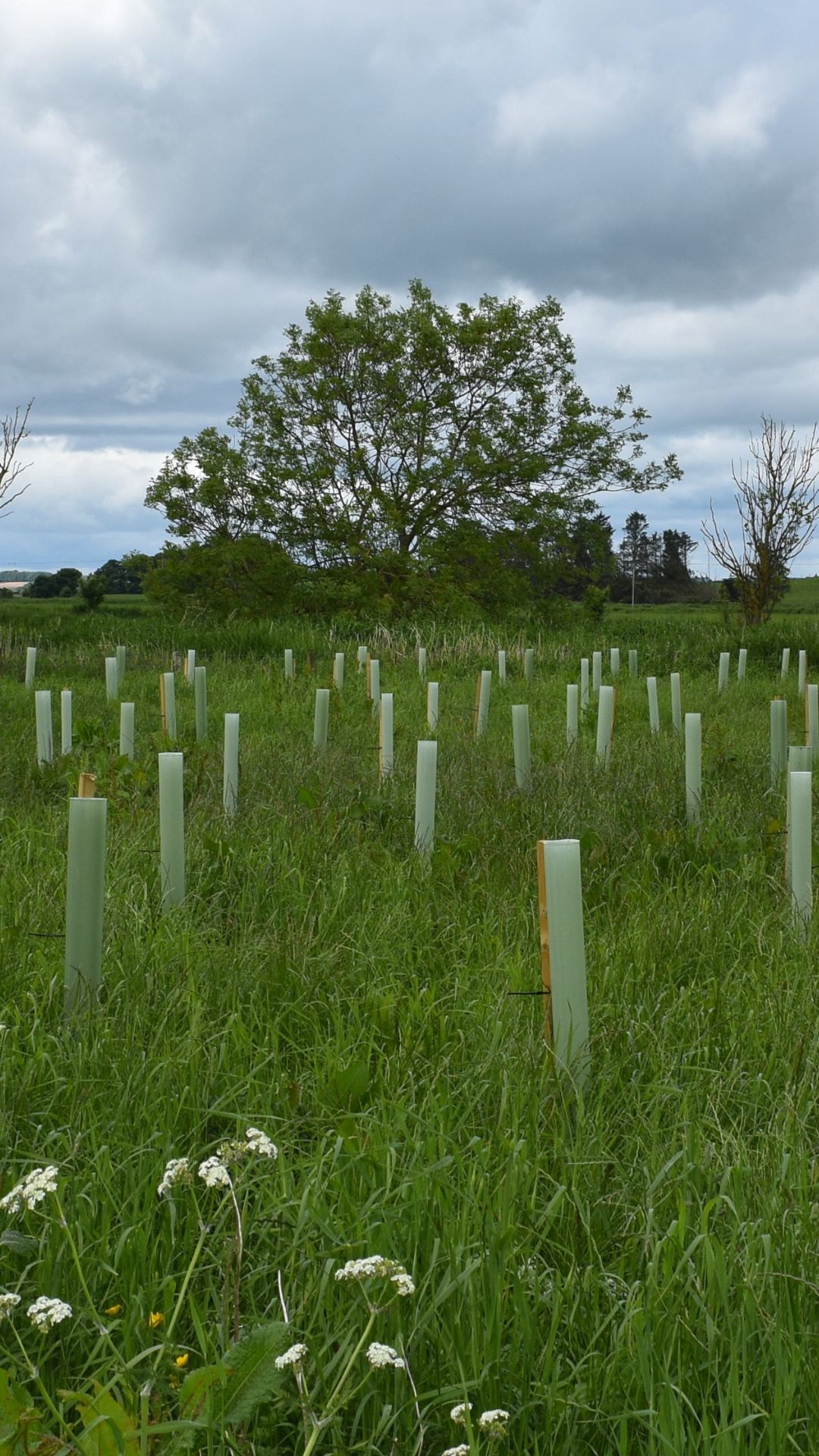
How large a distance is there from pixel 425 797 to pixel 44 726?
3210mm

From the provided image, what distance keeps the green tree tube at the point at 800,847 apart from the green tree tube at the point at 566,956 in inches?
58.7

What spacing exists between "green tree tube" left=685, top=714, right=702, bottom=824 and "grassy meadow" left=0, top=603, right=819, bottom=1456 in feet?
1.91

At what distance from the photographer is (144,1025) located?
9.87ft

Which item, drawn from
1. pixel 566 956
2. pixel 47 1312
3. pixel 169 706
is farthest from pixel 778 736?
pixel 47 1312

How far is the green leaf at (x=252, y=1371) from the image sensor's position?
5.01 ft

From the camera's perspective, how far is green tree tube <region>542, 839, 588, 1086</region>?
2.71m

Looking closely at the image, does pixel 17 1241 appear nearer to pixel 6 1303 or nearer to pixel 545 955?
pixel 6 1303

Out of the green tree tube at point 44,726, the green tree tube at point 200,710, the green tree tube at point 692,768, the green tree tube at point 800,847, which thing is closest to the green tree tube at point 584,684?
the green tree tube at point 200,710

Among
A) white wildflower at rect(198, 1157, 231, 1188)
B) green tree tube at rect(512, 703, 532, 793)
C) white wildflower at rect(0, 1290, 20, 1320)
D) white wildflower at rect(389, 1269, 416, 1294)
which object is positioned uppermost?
green tree tube at rect(512, 703, 532, 793)

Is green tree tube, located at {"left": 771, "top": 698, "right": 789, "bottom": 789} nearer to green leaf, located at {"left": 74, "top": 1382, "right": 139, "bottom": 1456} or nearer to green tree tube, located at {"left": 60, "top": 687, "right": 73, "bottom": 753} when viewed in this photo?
green tree tube, located at {"left": 60, "top": 687, "right": 73, "bottom": 753}

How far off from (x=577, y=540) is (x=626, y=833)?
21826mm

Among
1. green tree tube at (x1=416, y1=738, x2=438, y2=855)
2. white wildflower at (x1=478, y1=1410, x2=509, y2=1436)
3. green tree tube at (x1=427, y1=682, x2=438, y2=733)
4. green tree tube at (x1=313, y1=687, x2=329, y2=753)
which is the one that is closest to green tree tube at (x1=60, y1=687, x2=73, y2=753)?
green tree tube at (x1=313, y1=687, x2=329, y2=753)

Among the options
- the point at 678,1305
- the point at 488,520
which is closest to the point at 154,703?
the point at 678,1305

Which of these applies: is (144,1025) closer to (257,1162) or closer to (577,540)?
(257,1162)
